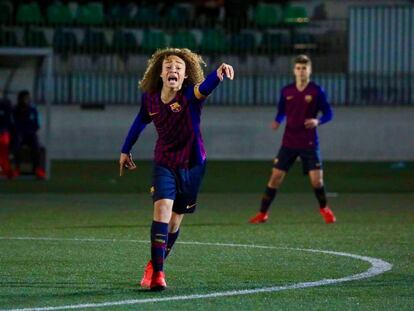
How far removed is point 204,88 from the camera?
1024 cm

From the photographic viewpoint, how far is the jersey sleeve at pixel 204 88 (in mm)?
10141

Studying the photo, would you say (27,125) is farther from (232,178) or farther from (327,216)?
(327,216)

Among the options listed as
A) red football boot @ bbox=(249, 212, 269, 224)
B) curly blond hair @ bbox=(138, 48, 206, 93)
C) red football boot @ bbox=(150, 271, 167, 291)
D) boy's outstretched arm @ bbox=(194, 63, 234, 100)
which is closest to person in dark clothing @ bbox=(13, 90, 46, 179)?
red football boot @ bbox=(249, 212, 269, 224)

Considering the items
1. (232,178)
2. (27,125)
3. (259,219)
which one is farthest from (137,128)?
(27,125)

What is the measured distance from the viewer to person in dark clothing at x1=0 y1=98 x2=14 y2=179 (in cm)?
2455

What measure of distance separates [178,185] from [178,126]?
46cm

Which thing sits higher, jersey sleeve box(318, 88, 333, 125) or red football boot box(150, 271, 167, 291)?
jersey sleeve box(318, 88, 333, 125)

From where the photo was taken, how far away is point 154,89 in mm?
10562

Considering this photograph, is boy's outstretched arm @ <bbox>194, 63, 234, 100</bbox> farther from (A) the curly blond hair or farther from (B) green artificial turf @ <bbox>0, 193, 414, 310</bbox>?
(B) green artificial turf @ <bbox>0, 193, 414, 310</bbox>

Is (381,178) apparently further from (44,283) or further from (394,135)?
(44,283)

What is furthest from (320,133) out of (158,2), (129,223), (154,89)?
(154,89)

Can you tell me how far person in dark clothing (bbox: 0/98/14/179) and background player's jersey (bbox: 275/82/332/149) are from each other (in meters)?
9.26

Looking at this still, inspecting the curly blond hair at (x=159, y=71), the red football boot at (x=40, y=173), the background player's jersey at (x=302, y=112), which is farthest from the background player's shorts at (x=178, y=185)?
Answer: the red football boot at (x=40, y=173)

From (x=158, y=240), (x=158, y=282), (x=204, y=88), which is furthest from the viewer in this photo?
(x=204, y=88)
